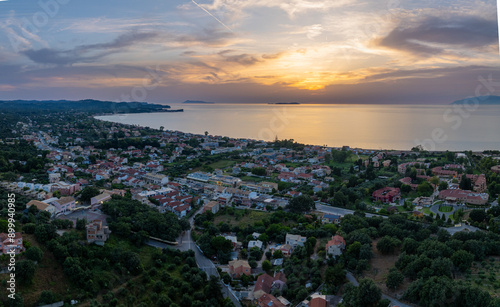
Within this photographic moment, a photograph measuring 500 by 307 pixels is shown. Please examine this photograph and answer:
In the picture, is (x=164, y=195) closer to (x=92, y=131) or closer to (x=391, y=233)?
(x=391, y=233)

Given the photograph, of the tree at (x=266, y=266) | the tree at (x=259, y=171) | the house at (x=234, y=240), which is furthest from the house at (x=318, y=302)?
the tree at (x=259, y=171)

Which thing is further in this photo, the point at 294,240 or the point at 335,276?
the point at 294,240

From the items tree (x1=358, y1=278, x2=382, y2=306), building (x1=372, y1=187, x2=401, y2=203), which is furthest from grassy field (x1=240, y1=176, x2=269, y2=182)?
tree (x1=358, y1=278, x2=382, y2=306)

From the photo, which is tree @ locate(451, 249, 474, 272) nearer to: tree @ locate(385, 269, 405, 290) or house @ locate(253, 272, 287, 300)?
tree @ locate(385, 269, 405, 290)

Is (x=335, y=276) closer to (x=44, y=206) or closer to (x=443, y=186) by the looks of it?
A: (x=44, y=206)

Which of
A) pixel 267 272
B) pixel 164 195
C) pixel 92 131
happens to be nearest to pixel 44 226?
pixel 267 272

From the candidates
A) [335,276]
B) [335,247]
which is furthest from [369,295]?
[335,247]
